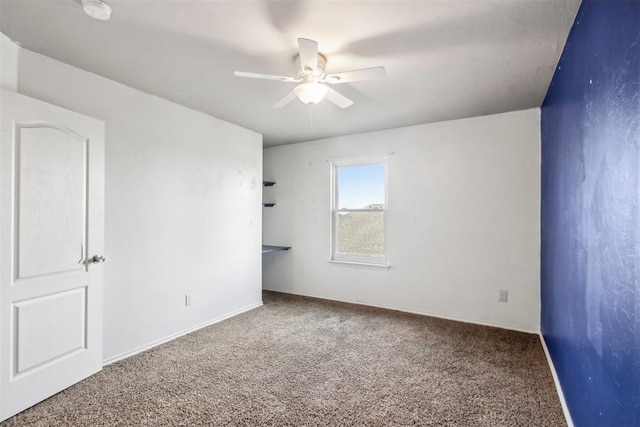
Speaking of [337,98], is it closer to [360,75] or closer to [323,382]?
[360,75]

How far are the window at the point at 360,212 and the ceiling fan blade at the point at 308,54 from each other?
2.41 m

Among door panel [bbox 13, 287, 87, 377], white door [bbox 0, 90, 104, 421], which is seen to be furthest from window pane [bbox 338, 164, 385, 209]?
door panel [bbox 13, 287, 87, 377]

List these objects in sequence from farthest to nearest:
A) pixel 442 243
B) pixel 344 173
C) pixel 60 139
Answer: pixel 344 173
pixel 442 243
pixel 60 139

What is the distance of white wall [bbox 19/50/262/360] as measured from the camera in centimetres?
262

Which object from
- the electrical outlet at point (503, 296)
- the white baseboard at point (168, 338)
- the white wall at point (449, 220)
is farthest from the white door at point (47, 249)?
the electrical outlet at point (503, 296)

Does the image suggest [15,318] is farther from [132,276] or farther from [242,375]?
[242,375]

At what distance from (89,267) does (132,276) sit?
439mm

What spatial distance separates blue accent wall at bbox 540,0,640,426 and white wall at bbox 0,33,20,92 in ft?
10.5

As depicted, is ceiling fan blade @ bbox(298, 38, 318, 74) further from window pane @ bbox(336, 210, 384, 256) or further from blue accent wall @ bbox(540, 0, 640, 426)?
window pane @ bbox(336, 210, 384, 256)

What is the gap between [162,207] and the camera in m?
3.08

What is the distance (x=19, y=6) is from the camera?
1.75 m

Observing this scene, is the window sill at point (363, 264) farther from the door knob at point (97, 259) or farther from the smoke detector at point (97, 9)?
the smoke detector at point (97, 9)

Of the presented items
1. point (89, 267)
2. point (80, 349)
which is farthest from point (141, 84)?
point (80, 349)

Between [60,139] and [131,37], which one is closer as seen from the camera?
[131,37]
